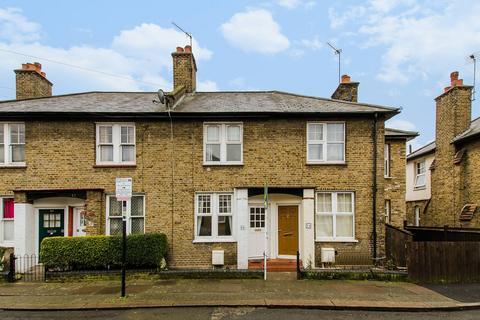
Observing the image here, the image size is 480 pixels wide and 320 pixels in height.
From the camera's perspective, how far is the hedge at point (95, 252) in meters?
12.7

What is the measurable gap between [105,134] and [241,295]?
844 centimetres

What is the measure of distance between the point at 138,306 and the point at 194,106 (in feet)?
27.5

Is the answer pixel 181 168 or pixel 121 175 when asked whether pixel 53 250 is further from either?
pixel 181 168

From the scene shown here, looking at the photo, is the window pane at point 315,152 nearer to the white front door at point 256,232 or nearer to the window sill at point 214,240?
the white front door at point 256,232

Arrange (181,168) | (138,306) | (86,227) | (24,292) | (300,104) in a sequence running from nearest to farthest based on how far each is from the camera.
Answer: (138,306)
(24,292)
(86,227)
(181,168)
(300,104)

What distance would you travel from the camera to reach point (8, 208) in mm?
14688

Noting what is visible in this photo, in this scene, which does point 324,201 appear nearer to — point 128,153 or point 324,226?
point 324,226

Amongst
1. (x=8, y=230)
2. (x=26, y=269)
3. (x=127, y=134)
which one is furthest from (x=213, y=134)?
(x=8, y=230)

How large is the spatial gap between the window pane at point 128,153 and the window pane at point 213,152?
2.98 metres

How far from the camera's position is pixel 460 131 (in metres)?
19.8

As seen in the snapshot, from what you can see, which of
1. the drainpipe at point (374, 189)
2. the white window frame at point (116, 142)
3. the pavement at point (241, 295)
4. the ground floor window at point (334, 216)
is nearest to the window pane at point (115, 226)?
the white window frame at point (116, 142)

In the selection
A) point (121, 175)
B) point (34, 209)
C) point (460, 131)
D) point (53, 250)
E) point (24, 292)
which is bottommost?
point (24, 292)

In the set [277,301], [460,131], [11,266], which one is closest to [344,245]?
[277,301]

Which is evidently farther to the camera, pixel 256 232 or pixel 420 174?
pixel 420 174
